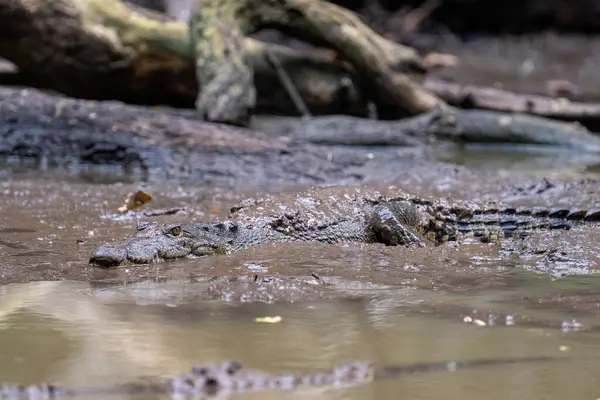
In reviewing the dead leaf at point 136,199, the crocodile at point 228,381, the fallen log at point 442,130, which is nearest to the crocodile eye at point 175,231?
the dead leaf at point 136,199

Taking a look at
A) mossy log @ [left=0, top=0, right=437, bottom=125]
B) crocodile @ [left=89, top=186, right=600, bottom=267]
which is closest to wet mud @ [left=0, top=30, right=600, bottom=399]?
crocodile @ [left=89, top=186, right=600, bottom=267]

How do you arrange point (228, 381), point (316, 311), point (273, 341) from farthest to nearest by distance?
1. point (316, 311)
2. point (273, 341)
3. point (228, 381)

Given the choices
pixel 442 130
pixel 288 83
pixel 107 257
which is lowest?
pixel 107 257

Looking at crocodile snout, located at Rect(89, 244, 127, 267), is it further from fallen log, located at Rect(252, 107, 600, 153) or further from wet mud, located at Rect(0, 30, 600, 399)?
fallen log, located at Rect(252, 107, 600, 153)

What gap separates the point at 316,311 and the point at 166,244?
51.4 inches

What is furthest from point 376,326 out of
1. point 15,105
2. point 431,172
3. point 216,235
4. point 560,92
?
point 560,92

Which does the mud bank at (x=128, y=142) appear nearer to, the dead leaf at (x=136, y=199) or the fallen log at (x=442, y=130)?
the fallen log at (x=442, y=130)

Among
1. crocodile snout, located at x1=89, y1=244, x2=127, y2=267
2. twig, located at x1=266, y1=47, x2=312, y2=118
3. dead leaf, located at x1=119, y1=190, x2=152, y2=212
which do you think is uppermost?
twig, located at x1=266, y1=47, x2=312, y2=118

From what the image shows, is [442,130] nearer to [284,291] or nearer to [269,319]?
[284,291]

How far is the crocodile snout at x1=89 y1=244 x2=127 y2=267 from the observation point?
146 inches

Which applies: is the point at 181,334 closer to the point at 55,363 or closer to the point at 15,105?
the point at 55,363

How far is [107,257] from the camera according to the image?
12.1 feet

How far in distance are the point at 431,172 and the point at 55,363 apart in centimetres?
532

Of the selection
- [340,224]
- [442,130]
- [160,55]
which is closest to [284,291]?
[340,224]
